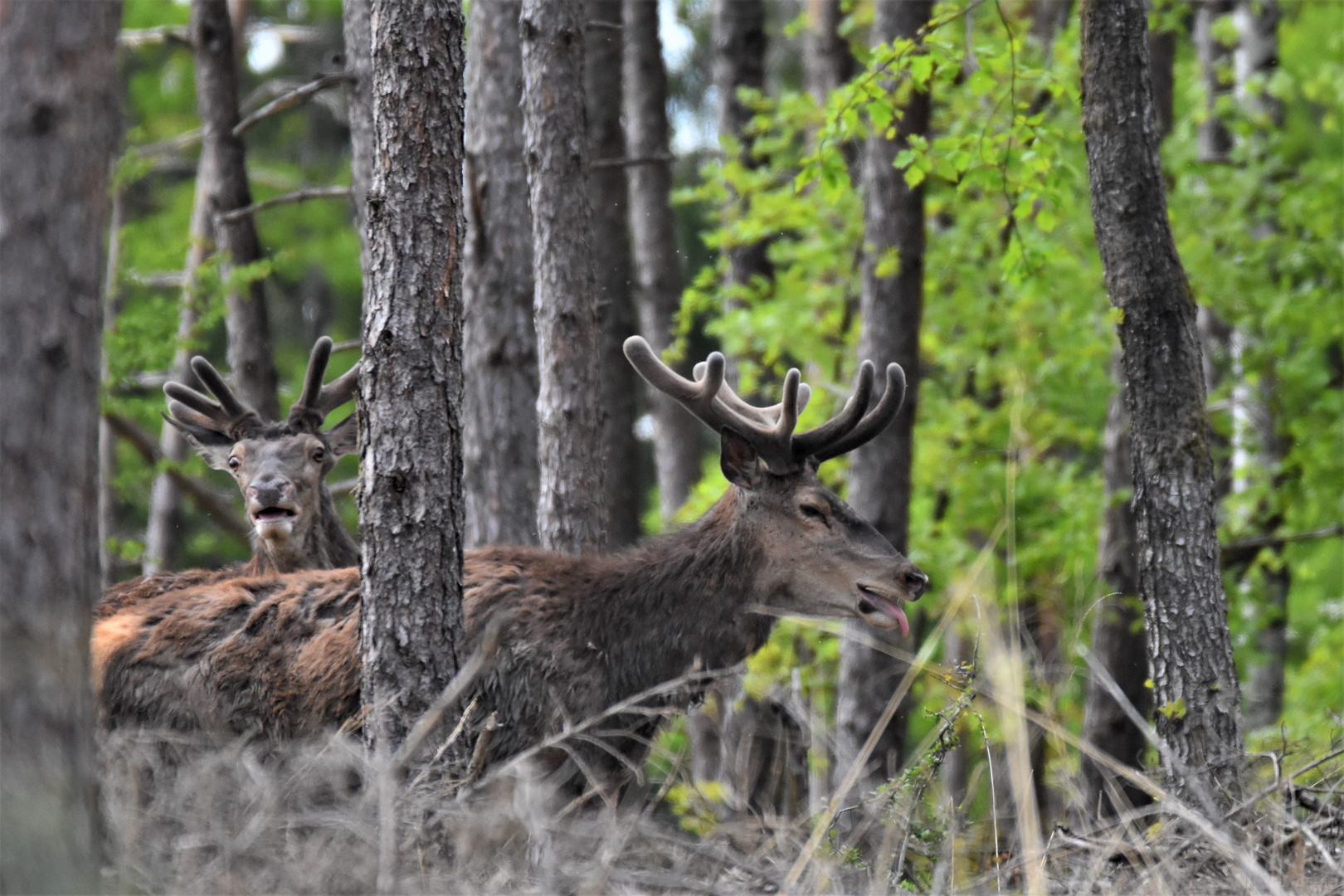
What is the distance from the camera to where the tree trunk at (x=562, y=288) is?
816cm

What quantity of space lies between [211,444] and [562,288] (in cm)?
310

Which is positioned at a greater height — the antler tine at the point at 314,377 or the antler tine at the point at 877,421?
the antler tine at the point at 314,377

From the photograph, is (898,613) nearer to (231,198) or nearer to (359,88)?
(359,88)

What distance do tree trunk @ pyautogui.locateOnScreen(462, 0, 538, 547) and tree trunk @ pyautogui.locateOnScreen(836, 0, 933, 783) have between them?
112 inches

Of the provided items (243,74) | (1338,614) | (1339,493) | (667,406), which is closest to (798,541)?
(667,406)

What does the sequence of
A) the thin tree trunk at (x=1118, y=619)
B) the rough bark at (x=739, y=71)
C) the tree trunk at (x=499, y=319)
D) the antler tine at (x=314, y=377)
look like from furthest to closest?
the rough bark at (x=739, y=71) → the thin tree trunk at (x=1118, y=619) → the tree trunk at (x=499, y=319) → the antler tine at (x=314, y=377)

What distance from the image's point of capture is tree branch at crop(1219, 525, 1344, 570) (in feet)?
40.4

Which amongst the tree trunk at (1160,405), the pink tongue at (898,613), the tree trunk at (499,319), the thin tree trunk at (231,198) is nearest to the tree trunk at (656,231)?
the thin tree trunk at (231,198)

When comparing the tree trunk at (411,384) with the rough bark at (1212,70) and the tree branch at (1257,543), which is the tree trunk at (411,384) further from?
the rough bark at (1212,70)

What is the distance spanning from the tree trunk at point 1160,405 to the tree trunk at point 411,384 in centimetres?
302

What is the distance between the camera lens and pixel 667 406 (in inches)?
510

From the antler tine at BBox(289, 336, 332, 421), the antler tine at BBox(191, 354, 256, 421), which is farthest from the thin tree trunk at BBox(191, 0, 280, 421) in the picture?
the antler tine at BBox(289, 336, 332, 421)

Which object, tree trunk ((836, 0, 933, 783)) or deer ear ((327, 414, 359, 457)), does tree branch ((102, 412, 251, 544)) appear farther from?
tree trunk ((836, 0, 933, 783))

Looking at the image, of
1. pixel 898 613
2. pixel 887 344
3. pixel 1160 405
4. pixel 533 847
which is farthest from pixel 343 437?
pixel 1160 405
